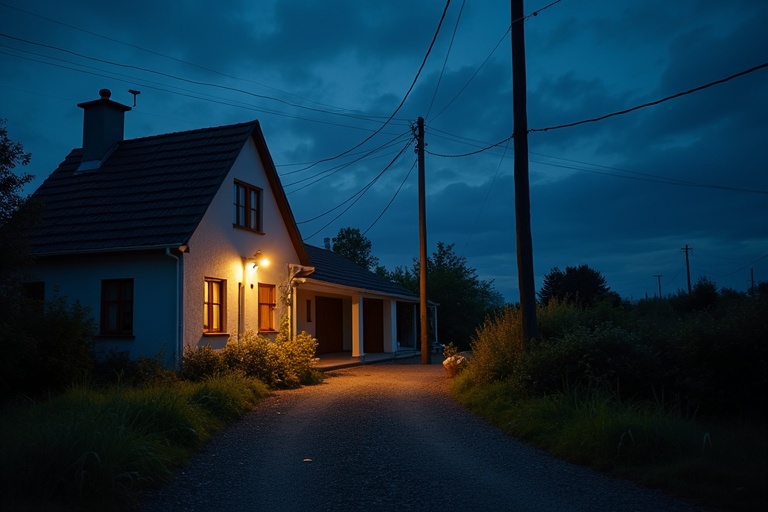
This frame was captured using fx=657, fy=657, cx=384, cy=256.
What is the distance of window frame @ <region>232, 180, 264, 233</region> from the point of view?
18.1 m

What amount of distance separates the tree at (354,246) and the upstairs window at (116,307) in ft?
136

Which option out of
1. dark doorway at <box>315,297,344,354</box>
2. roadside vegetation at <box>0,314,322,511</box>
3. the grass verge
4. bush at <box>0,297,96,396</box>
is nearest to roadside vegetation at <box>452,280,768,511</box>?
the grass verge

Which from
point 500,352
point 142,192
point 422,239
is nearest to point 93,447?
point 500,352

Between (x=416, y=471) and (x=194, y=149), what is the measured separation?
1333cm

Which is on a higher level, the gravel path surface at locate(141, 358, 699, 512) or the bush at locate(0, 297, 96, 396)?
the bush at locate(0, 297, 96, 396)

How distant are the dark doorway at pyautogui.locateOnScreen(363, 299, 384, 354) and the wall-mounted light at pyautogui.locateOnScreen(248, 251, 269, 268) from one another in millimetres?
12132

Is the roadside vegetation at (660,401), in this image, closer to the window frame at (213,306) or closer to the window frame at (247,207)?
the window frame at (213,306)

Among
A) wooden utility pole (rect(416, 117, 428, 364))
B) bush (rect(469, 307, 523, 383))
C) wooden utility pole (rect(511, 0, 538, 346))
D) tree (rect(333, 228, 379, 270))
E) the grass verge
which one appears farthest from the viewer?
tree (rect(333, 228, 379, 270))

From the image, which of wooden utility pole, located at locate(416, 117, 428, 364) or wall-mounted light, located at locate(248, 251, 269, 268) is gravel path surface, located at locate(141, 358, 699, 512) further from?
wooden utility pole, located at locate(416, 117, 428, 364)

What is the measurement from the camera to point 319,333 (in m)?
27.2

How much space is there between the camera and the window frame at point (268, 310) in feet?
62.2

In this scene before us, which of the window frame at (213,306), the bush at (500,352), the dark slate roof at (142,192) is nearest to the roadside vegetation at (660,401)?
the bush at (500,352)

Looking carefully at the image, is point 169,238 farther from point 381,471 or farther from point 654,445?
point 654,445

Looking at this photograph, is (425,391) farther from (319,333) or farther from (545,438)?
(319,333)
